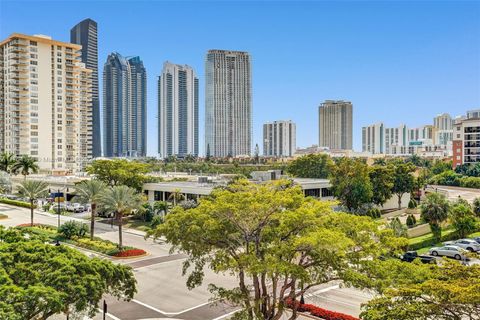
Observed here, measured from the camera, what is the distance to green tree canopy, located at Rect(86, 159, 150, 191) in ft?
196

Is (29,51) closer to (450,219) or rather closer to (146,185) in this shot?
(146,185)

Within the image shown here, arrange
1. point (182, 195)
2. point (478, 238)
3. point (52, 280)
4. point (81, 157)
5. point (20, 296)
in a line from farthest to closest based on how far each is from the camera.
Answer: point (81, 157) < point (182, 195) < point (478, 238) < point (52, 280) < point (20, 296)

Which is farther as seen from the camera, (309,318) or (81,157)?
(81,157)

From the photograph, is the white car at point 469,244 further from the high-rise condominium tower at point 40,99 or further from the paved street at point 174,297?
the high-rise condominium tower at point 40,99

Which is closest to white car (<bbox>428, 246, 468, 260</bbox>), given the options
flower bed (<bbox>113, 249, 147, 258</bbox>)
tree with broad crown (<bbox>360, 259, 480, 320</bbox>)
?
tree with broad crown (<bbox>360, 259, 480, 320</bbox>)

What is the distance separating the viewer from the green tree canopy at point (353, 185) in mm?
56406

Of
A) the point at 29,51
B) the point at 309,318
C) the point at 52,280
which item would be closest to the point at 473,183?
the point at 309,318

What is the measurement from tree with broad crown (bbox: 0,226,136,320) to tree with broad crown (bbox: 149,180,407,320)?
13.0 ft

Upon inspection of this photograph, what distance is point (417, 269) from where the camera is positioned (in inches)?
650

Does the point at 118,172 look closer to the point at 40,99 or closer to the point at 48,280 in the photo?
the point at 48,280

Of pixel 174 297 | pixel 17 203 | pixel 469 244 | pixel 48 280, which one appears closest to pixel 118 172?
pixel 17 203

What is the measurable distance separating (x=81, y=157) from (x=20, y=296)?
5543 inches

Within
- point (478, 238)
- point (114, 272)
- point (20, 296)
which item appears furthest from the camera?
point (478, 238)

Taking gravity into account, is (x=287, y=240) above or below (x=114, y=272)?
above
